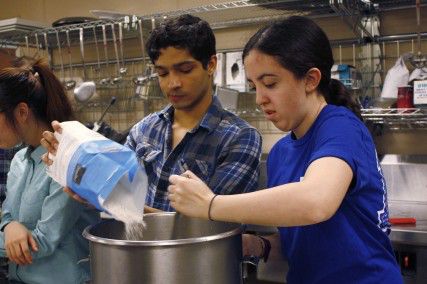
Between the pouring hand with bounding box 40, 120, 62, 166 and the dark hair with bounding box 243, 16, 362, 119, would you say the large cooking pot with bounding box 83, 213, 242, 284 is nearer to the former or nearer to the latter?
the pouring hand with bounding box 40, 120, 62, 166

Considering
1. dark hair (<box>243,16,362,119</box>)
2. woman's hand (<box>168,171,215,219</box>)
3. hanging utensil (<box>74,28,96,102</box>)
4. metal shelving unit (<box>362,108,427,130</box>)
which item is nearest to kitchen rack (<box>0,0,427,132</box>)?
metal shelving unit (<box>362,108,427,130</box>)

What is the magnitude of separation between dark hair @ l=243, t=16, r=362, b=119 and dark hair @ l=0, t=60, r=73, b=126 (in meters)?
0.51

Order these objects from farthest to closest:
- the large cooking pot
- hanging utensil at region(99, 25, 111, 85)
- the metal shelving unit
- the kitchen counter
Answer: hanging utensil at region(99, 25, 111, 85) → the metal shelving unit → the kitchen counter → the large cooking pot

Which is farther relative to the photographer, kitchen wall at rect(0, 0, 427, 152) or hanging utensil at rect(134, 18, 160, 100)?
hanging utensil at rect(134, 18, 160, 100)

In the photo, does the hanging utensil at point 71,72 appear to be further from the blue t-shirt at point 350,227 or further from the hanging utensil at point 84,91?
the blue t-shirt at point 350,227

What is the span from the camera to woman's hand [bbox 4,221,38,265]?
0.99m

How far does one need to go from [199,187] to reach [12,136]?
0.62 metres

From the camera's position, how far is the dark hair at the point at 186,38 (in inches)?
42.6

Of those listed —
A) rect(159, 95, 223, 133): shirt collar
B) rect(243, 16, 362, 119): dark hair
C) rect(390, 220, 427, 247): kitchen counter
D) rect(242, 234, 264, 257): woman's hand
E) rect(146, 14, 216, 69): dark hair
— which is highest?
rect(146, 14, 216, 69): dark hair

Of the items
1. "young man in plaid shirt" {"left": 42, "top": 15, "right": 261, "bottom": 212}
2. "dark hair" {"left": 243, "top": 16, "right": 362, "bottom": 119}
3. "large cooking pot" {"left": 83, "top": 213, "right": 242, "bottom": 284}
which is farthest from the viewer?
"young man in plaid shirt" {"left": 42, "top": 15, "right": 261, "bottom": 212}

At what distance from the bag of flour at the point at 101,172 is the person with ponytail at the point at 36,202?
21 cm

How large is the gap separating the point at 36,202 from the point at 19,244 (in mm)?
105

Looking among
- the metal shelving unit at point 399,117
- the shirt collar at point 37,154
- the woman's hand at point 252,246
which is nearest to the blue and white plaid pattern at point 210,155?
the woman's hand at point 252,246

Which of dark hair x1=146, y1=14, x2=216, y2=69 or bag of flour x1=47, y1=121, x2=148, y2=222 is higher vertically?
dark hair x1=146, y1=14, x2=216, y2=69
